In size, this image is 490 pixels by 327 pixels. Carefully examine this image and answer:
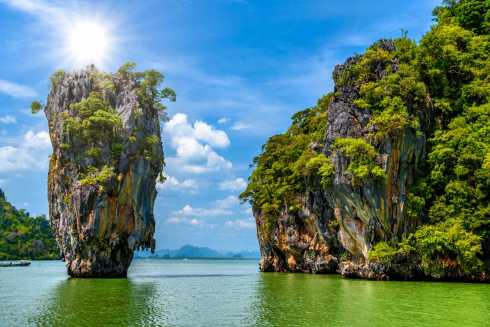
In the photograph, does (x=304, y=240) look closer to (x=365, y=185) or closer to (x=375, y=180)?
(x=365, y=185)

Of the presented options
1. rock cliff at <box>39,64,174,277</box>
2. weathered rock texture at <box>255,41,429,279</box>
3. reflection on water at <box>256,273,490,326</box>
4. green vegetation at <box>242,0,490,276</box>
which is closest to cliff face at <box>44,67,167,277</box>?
rock cliff at <box>39,64,174,277</box>

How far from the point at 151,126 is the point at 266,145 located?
16719mm

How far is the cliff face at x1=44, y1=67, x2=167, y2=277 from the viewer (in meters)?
36.2

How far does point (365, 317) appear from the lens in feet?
57.0

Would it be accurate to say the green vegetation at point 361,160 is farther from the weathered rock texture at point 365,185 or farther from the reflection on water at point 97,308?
the reflection on water at point 97,308

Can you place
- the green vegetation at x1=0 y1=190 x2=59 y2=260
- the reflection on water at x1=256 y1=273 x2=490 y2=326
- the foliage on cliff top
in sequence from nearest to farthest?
1. the reflection on water at x1=256 y1=273 x2=490 y2=326
2. the foliage on cliff top
3. the green vegetation at x1=0 y1=190 x2=59 y2=260

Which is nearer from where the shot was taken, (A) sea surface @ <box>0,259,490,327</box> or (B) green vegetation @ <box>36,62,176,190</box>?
(A) sea surface @ <box>0,259,490,327</box>

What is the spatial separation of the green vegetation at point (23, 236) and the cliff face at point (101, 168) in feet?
249

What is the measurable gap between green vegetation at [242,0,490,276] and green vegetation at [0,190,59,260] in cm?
9154

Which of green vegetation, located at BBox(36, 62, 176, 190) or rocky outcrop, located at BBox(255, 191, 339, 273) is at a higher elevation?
green vegetation, located at BBox(36, 62, 176, 190)

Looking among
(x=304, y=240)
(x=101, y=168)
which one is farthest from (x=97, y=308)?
(x=304, y=240)

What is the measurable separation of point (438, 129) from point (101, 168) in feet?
88.1

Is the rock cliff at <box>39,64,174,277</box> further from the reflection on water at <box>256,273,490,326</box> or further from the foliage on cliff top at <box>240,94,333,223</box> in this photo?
the reflection on water at <box>256,273,490,326</box>

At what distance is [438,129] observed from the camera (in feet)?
112
